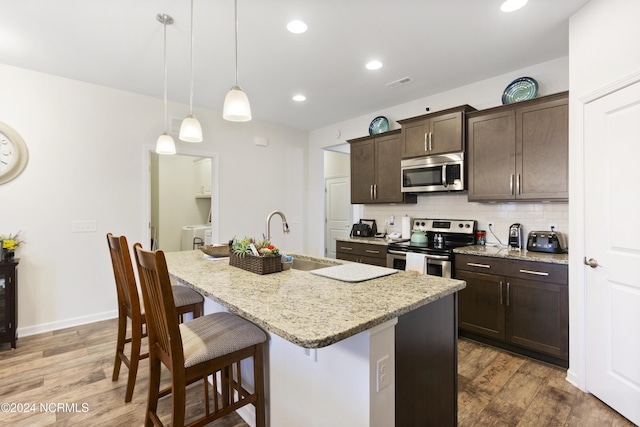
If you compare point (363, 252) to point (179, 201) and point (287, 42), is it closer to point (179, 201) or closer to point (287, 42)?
point (287, 42)

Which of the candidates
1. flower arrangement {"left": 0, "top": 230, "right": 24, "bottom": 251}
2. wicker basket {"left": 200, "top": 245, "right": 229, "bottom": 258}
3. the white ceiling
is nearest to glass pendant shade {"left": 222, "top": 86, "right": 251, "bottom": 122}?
the white ceiling

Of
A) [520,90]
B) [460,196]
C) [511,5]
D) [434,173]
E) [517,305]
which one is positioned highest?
[511,5]

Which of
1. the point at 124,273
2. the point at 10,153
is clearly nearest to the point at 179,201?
the point at 10,153

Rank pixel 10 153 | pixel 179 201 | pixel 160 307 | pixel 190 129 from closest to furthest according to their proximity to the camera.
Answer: pixel 160 307, pixel 190 129, pixel 10 153, pixel 179 201

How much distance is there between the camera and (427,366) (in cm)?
148

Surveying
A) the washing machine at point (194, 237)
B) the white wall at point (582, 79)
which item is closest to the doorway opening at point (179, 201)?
the washing machine at point (194, 237)

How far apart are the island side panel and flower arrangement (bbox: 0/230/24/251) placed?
3602mm

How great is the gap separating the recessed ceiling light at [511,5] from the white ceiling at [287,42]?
0.05 metres

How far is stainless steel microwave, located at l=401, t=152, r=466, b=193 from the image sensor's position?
3295mm

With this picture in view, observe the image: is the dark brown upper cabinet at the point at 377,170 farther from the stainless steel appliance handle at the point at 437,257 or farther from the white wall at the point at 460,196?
the stainless steel appliance handle at the point at 437,257

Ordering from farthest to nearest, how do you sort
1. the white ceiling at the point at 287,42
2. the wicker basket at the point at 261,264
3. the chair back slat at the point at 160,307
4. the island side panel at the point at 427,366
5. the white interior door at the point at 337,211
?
the white interior door at the point at 337,211
the white ceiling at the point at 287,42
the wicker basket at the point at 261,264
the island side panel at the point at 427,366
the chair back slat at the point at 160,307

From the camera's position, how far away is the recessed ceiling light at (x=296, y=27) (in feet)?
7.66

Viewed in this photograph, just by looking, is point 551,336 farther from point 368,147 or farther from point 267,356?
point 368,147

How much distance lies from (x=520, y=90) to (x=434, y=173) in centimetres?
112
